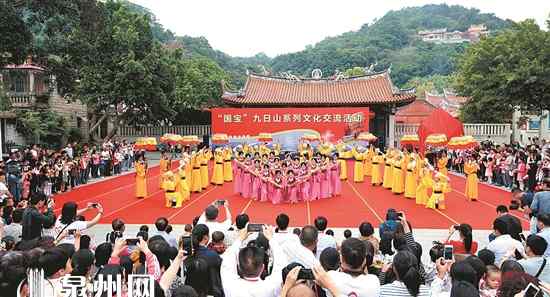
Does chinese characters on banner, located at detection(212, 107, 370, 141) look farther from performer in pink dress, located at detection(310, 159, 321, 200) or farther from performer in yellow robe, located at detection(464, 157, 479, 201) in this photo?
performer in pink dress, located at detection(310, 159, 321, 200)

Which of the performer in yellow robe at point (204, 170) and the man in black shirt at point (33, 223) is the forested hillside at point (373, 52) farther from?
the man in black shirt at point (33, 223)

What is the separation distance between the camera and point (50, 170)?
13.7 metres

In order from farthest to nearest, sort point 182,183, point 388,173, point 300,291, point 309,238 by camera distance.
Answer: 1. point 388,173
2. point 182,183
3. point 309,238
4. point 300,291

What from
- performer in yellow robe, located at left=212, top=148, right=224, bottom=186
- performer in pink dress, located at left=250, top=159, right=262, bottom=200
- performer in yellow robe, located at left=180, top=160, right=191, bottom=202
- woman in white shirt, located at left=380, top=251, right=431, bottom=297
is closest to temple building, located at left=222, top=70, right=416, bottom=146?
performer in yellow robe, located at left=212, top=148, right=224, bottom=186

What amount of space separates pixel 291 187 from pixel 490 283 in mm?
9064

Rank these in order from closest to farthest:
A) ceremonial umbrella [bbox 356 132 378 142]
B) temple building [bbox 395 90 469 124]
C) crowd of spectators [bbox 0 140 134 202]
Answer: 1. crowd of spectators [bbox 0 140 134 202]
2. ceremonial umbrella [bbox 356 132 378 142]
3. temple building [bbox 395 90 469 124]

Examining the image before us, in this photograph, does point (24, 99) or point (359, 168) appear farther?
point (24, 99)

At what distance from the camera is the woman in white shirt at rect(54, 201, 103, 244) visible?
5.16 metres

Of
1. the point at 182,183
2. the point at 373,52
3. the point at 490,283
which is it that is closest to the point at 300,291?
the point at 490,283

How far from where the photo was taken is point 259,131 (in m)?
26.3

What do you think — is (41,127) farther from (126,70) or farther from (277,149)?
(277,149)

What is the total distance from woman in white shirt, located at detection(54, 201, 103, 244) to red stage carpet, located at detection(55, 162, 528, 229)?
4.60m

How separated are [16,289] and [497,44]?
22631 millimetres

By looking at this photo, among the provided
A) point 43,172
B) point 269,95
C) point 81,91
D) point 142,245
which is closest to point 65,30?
point 43,172
